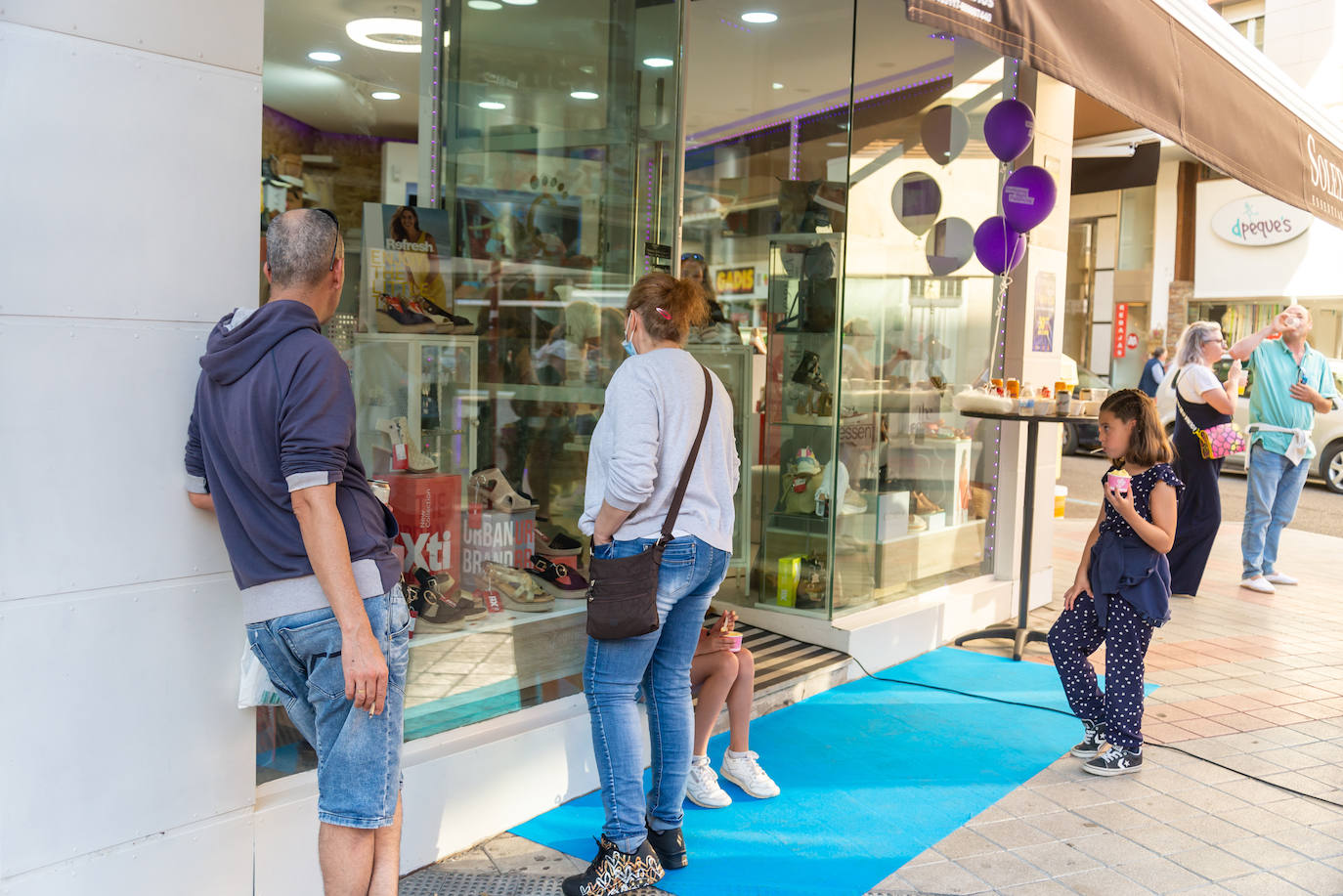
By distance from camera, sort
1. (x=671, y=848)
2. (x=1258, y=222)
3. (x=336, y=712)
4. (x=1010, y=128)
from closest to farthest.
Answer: (x=336, y=712)
(x=671, y=848)
(x=1010, y=128)
(x=1258, y=222)

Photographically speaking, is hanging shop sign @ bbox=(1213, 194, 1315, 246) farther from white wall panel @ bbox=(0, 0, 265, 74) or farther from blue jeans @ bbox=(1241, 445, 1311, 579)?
white wall panel @ bbox=(0, 0, 265, 74)

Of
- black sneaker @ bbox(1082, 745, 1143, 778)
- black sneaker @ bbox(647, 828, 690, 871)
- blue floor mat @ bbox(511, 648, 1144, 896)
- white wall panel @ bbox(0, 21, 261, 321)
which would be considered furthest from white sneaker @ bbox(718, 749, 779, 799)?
white wall panel @ bbox(0, 21, 261, 321)

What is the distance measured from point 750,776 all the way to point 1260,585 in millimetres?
5675

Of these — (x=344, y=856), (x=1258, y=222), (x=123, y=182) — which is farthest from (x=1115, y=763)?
(x=1258, y=222)

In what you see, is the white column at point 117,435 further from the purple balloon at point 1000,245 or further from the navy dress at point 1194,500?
the navy dress at point 1194,500

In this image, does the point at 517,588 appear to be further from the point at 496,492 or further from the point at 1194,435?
the point at 1194,435

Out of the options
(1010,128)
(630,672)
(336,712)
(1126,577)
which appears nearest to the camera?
(336,712)

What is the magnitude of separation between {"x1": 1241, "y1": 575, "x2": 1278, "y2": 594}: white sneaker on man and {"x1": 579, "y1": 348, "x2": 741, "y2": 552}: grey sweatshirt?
20.4 ft

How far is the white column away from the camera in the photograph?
89.5 inches

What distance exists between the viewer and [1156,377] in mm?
13547

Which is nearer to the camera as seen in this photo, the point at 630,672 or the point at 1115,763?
the point at 630,672

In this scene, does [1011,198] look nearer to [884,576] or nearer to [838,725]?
[884,576]

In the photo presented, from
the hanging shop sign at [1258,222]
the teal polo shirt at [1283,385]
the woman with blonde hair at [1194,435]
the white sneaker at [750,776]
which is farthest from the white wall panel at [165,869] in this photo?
the hanging shop sign at [1258,222]

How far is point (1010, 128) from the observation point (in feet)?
19.8
